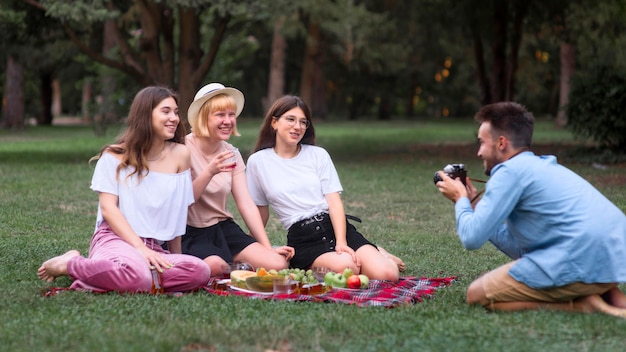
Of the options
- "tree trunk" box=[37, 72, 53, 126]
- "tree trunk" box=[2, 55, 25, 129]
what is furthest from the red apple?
"tree trunk" box=[37, 72, 53, 126]

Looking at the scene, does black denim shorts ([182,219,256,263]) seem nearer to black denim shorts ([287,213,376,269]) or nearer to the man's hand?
black denim shorts ([287,213,376,269])

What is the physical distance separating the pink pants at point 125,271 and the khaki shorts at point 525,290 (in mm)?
1904

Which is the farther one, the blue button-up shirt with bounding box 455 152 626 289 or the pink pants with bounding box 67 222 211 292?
the pink pants with bounding box 67 222 211 292

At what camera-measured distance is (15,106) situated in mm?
39219

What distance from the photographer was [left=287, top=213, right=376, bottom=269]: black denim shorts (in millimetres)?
6980

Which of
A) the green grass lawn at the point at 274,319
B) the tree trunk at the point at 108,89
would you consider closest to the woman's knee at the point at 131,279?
the green grass lawn at the point at 274,319

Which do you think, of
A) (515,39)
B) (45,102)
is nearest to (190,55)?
(515,39)

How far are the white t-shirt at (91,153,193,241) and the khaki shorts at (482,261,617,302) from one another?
7.18 feet

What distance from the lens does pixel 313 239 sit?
276 inches

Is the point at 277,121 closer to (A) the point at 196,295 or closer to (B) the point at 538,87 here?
(A) the point at 196,295

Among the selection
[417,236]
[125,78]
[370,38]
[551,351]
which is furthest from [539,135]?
[551,351]

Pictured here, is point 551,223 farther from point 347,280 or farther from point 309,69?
point 309,69

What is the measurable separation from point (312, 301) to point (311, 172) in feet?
4.73

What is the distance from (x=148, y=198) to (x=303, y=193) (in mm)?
1234
